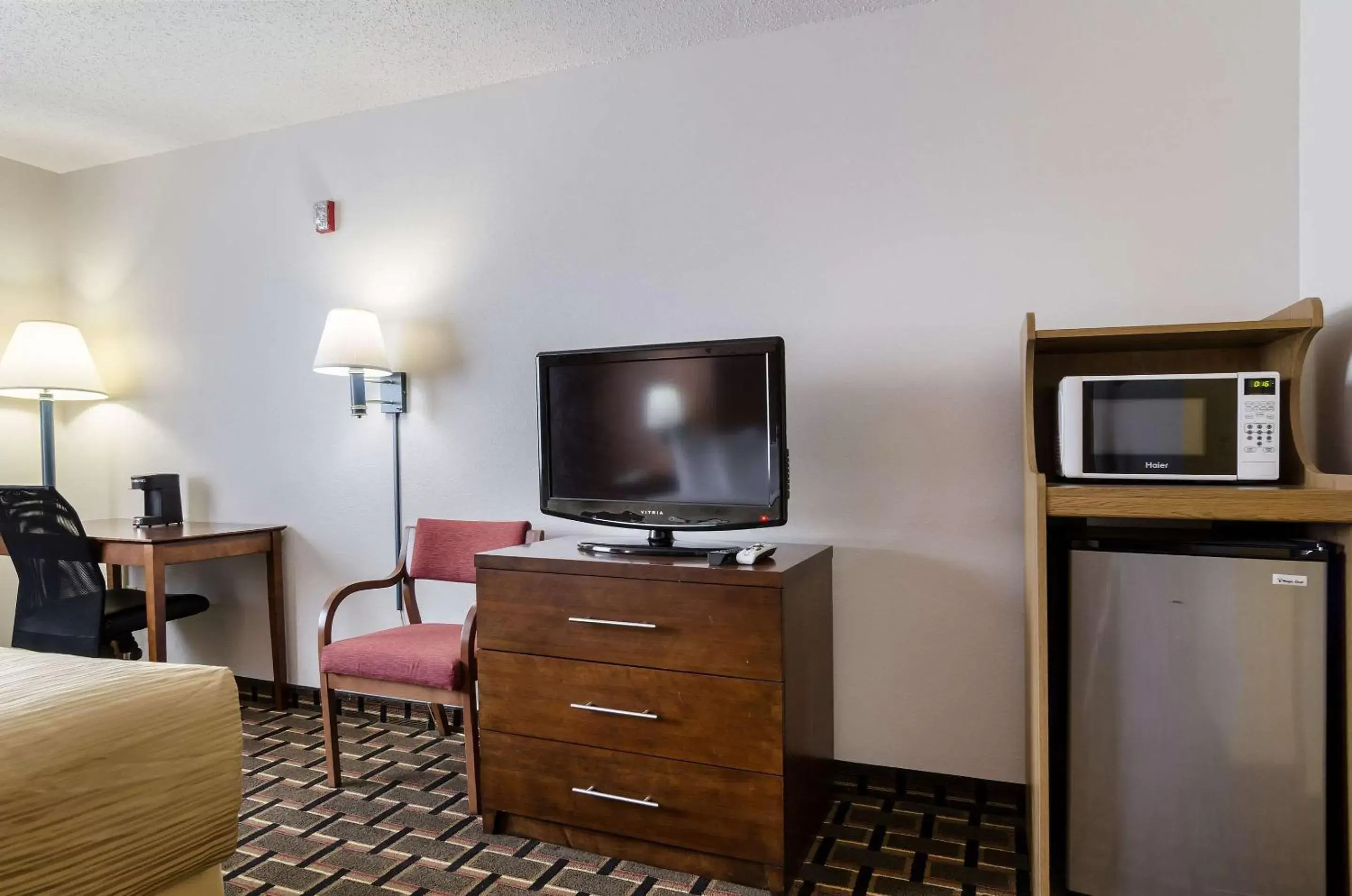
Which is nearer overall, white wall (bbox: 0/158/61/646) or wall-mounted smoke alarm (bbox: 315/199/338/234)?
wall-mounted smoke alarm (bbox: 315/199/338/234)

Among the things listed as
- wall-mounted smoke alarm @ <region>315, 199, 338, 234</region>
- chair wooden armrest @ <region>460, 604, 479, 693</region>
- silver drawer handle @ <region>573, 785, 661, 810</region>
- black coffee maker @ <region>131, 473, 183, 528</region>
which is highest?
wall-mounted smoke alarm @ <region>315, 199, 338, 234</region>

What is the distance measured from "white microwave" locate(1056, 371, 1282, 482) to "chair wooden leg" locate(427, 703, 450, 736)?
2.35 meters

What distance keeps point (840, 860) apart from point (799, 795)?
0.24m

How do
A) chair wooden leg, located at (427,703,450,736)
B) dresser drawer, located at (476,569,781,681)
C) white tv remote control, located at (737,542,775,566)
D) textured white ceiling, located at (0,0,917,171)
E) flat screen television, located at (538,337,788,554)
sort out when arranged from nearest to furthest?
dresser drawer, located at (476,569,781,681)
white tv remote control, located at (737,542,775,566)
flat screen television, located at (538,337,788,554)
textured white ceiling, located at (0,0,917,171)
chair wooden leg, located at (427,703,450,736)

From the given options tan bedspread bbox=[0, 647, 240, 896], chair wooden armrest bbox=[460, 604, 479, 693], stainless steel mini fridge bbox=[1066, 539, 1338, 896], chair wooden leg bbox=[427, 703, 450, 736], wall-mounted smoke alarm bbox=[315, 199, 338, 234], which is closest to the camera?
tan bedspread bbox=[0, 647, 240, 896]

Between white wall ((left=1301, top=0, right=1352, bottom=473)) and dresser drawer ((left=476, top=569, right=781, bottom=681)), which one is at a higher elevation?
white wall ((left=1301, top=0, right=1352, bottom=473))

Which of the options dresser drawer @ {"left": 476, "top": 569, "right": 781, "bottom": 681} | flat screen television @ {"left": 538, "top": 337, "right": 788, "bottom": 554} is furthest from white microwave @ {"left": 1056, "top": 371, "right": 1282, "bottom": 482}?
dresser drawer @ {"left": 476, "top": 569, "right": 781, "bottom": 681}

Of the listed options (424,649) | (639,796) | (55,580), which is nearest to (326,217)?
(55,580)

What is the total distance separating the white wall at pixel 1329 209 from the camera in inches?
73.6

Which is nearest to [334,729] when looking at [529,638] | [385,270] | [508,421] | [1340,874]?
[529,638]

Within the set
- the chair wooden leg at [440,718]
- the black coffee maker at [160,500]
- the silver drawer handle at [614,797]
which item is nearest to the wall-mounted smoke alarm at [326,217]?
the black coffee maker at [160,500]

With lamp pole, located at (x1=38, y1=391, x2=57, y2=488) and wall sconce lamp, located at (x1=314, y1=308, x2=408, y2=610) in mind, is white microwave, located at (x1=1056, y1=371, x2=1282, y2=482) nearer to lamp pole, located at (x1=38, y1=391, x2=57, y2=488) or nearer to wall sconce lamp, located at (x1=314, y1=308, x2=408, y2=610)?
wall sconce lamp, located at (x1=314, y1=308, x2=408, y2=610)

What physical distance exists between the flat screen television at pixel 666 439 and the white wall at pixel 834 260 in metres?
0.43

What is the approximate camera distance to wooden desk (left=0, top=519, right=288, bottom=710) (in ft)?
9.89
